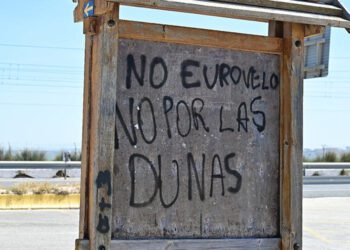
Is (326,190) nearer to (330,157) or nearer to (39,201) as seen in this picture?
(39,201)

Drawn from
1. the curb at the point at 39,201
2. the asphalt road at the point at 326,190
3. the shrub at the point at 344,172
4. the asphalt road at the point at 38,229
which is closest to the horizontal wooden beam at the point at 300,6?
the asphalt road at the point at 38,229

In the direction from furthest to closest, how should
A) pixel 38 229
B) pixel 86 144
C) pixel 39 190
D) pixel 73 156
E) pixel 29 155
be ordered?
pixel 29 155 → pixel 73 156 → pixel 39 190 → pixel 38 229 → pixel 86 144

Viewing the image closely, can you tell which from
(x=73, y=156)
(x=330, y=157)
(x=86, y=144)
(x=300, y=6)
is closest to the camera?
(x=86, y=144)

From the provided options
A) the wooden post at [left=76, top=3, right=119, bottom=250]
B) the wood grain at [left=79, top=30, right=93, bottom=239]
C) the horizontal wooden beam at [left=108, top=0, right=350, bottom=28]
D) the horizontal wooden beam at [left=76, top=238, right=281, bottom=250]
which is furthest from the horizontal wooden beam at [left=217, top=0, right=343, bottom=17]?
the horizontal wooden beam at [left=76, top=238, right=281, bottom=250]

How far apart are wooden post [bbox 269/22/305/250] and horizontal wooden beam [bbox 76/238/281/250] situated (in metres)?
0.14

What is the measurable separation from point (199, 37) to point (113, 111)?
30.5 inches

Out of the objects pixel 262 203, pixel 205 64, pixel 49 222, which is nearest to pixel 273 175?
pixel 262 203

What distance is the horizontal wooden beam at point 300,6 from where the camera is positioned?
4.36m

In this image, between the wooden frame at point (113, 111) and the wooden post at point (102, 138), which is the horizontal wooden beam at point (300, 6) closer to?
the wooden frame at point (113, 111)

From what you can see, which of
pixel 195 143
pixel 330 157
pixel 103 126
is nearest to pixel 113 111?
pixel 103 126

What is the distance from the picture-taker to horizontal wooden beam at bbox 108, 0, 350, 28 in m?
4.06

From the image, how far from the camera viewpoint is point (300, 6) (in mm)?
4473

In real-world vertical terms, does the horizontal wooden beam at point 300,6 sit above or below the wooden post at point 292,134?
above

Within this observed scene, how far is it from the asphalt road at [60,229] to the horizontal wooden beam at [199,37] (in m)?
6.57
